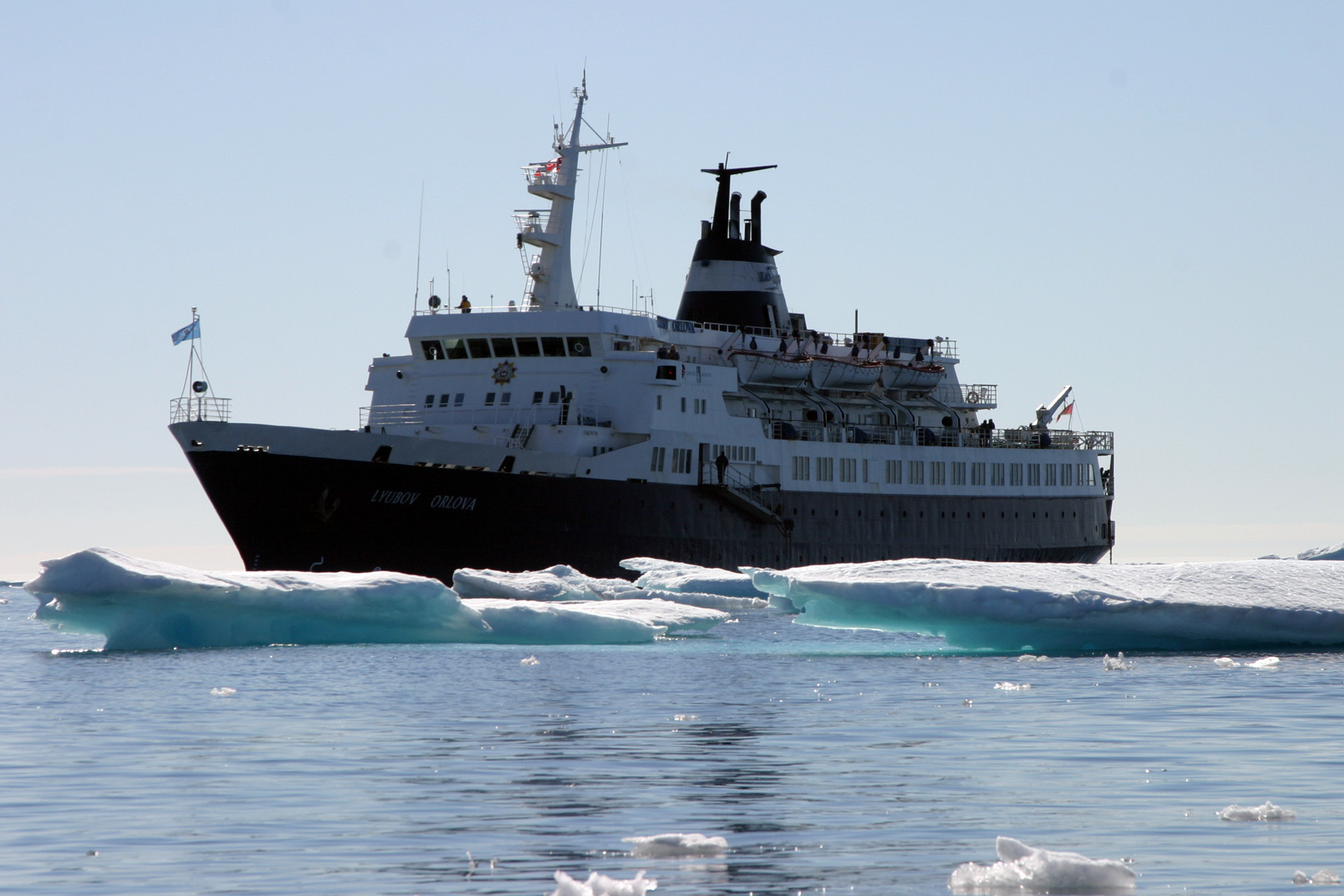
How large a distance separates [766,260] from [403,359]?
1408 centimetres

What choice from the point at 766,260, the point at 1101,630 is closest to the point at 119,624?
the point at 1101,630

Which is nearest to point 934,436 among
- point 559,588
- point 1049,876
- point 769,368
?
point 769,368

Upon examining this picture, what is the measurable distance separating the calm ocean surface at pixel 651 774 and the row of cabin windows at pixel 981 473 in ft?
101

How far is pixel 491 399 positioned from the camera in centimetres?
4597

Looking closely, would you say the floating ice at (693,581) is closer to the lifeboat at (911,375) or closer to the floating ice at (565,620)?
the floating ice at (565,620)

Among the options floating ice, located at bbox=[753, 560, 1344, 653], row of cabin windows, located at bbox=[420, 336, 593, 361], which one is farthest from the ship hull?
floating ice, located at bbox=[753, 560, 1344, 653]

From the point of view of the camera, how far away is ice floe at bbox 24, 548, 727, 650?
75.8ft

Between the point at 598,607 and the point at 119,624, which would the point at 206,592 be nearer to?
the point at 119,624

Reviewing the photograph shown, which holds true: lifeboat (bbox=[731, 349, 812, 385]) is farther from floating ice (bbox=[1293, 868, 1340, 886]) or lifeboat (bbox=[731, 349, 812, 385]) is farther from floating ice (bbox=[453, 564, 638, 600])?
floating ice (bbox=[1293, 868, 1340, 886])

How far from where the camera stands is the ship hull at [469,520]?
39438mm

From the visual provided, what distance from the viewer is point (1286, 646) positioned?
2481 centimetres

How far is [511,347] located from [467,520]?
7037 mm

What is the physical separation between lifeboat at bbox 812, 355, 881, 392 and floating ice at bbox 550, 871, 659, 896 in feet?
144

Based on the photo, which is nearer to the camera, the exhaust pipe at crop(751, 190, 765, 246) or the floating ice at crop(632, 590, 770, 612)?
the floating ice at crop(632, 590, 770, 612)
